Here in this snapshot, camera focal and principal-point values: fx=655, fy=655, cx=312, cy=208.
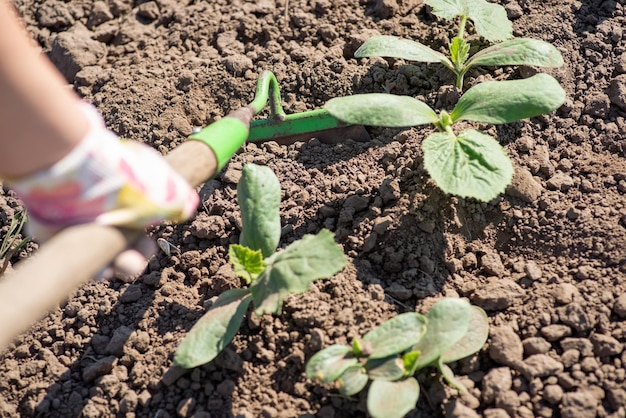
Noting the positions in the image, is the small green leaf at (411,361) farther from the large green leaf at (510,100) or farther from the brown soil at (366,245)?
the large green leaf at (510,100)

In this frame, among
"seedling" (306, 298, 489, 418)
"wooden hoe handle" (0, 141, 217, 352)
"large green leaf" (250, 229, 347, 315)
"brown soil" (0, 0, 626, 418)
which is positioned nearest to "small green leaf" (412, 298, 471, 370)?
"seedling" (306, 298, 489, 418)

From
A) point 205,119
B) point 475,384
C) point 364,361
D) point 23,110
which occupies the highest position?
point 23,110

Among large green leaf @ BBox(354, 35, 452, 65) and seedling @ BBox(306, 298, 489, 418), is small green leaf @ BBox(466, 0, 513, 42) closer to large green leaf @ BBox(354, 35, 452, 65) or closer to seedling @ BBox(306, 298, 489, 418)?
large green leaf @ BBox(354, 35, 452, 65)

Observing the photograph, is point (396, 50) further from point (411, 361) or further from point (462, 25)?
point (411, 361)

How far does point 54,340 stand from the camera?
203 centimetres

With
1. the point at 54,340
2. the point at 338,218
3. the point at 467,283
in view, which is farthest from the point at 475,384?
the point at 54,340

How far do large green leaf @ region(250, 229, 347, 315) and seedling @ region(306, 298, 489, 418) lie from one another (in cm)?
18

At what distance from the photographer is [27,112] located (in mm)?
1176

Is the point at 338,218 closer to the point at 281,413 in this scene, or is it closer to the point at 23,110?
the point at 281,413

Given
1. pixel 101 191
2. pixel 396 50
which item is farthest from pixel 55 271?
pixel 396 50

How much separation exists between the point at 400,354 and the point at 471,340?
0.64 ft

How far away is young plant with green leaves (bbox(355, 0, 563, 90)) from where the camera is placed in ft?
7.10

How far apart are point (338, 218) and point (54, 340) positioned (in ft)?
3.17

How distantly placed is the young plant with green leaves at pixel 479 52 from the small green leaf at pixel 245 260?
832 millimetres
